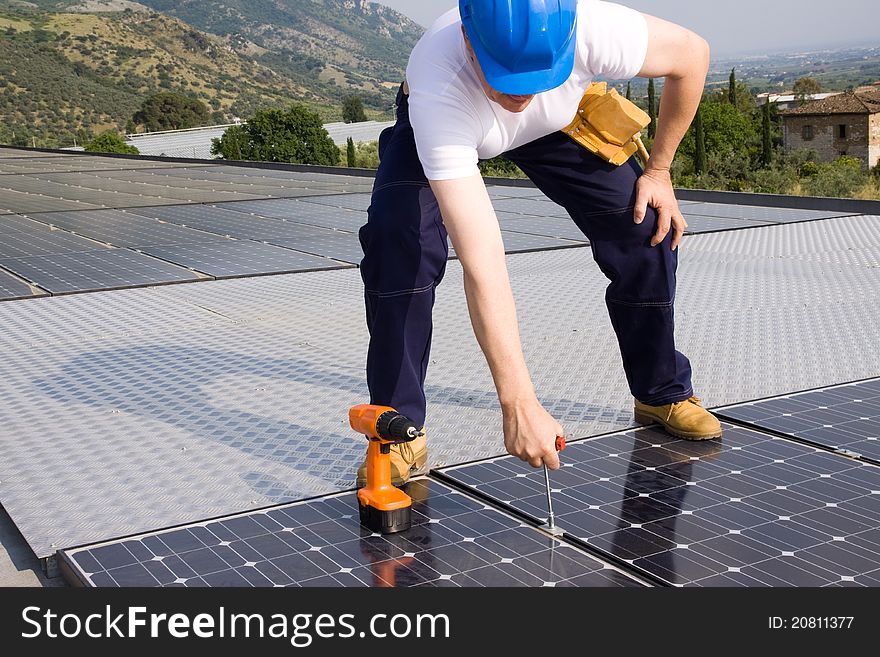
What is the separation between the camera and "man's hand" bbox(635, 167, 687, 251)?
326cm

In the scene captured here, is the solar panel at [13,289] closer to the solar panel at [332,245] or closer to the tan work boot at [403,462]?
the solar panel at [332,245]

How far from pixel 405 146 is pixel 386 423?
2.94ft

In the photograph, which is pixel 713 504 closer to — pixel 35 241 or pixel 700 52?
pixel 700 52

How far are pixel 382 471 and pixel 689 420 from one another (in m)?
1.08

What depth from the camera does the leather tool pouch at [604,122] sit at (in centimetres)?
313

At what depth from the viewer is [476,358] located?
4.56 meters

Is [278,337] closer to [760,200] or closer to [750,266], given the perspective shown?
[750,266]

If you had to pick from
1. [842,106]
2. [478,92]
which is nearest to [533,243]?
[478,92]

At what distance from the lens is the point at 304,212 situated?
10148mm

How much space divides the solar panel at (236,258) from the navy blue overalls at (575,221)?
3.76 m

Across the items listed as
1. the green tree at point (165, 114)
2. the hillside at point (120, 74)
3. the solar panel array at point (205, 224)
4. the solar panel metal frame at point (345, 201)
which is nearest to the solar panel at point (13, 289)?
the solar panel array at point (205, 224)

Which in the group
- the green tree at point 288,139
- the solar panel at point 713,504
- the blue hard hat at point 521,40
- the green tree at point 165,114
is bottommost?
the solar panel at point 713,504

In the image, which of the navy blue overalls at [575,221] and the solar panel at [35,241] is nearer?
the navy blue overalls at [575,221]

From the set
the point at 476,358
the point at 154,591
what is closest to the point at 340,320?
the point at 476,358
